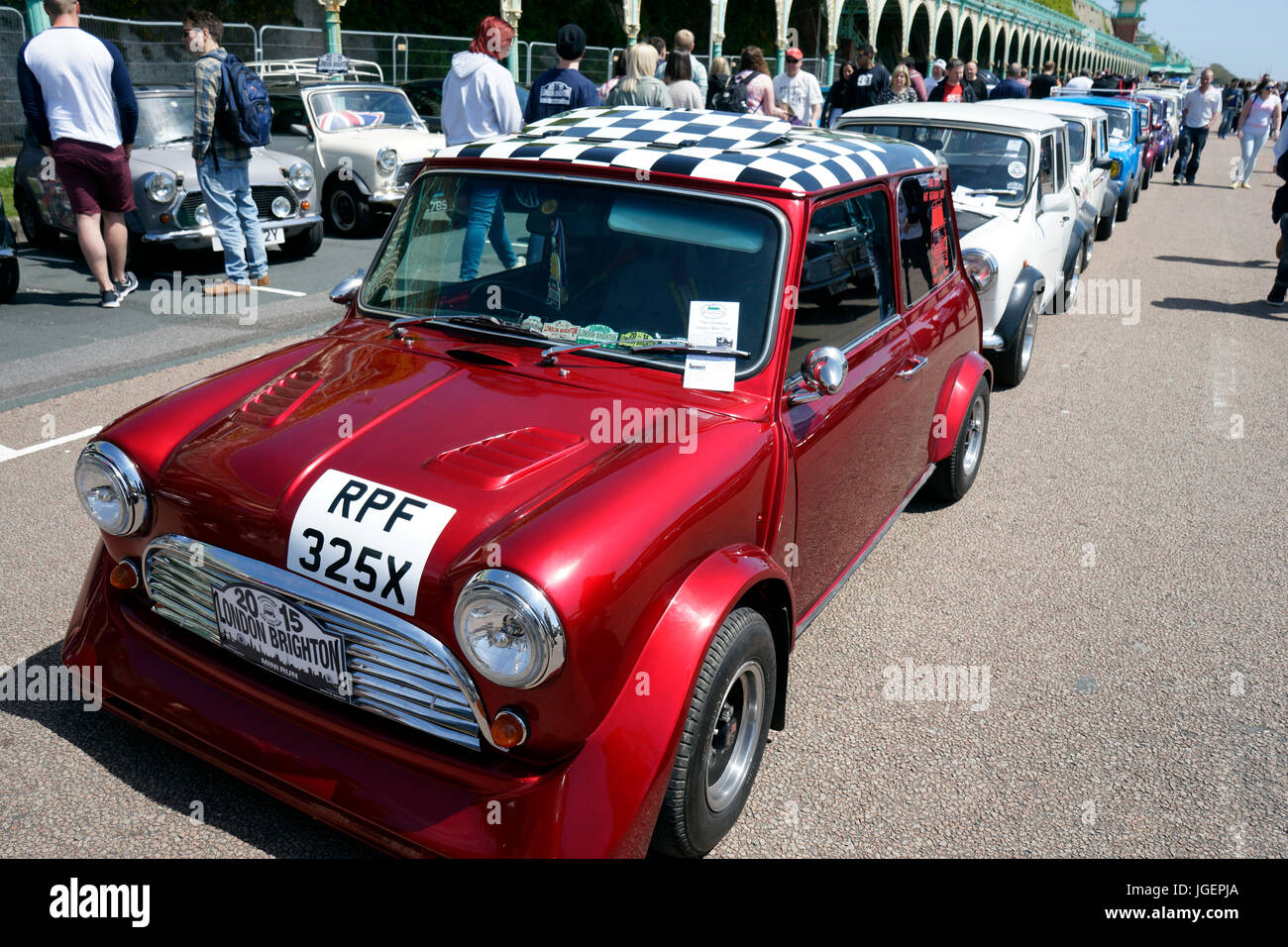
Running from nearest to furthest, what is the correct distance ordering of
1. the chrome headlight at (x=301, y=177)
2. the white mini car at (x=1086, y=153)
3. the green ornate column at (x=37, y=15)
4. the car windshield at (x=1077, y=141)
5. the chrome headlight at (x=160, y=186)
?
the chrome headlight at (x=160, y=186), the chrome headlight at (x=301, y=177), the white mini car at (x=1086, y=153), the car windshield at (x=1077, y=141), the green ornate column at (x=37, y=15)

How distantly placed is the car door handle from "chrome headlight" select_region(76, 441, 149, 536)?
8.28ft

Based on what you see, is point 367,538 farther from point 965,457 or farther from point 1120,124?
point 1120,124

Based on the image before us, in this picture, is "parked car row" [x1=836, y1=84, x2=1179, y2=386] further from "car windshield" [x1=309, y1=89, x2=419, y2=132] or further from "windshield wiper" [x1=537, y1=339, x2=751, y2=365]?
"car windshield" [x1=309, y1=89, x2=419, y2=132]

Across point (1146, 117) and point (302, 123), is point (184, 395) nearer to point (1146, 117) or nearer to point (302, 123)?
point (302, 123)

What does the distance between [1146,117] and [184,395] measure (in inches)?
781

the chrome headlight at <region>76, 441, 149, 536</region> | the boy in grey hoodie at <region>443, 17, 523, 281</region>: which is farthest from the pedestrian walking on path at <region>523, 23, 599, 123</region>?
the chrome headlight at <region>76, 441, 149, 536</region>

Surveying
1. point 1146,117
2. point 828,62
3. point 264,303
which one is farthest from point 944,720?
point 828,62

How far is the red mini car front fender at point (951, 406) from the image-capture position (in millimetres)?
4445

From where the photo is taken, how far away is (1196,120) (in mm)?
20922

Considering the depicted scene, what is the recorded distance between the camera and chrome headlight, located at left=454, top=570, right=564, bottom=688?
81.8 inches

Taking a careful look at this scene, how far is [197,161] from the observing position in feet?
25.6

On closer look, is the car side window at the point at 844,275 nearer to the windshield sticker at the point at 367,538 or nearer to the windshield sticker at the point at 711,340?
the windshield sticker at the point at 711,340

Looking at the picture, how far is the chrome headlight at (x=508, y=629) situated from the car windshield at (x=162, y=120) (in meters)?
8.61

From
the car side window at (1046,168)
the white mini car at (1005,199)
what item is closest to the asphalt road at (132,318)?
the white mini car at (1005,199)
